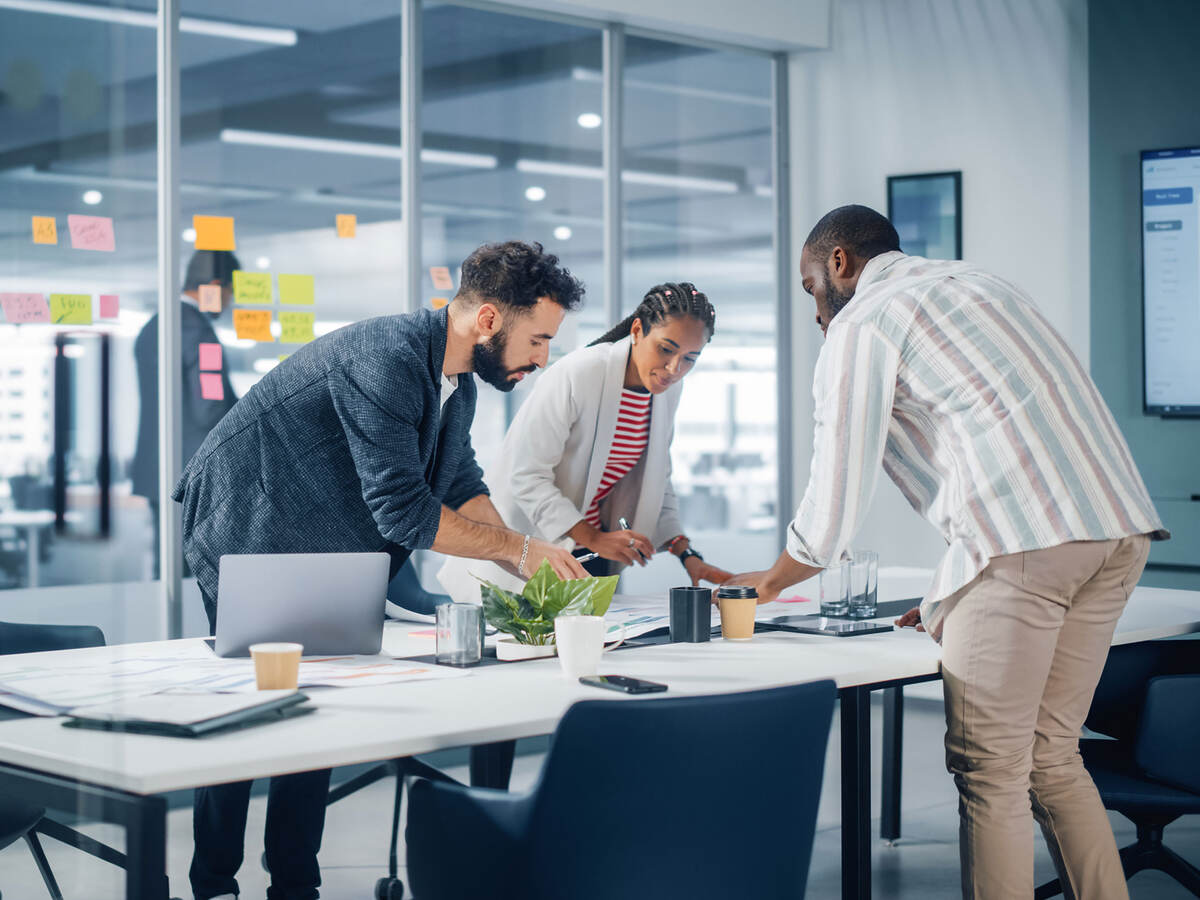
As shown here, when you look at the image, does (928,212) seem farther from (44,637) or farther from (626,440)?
(44,637)

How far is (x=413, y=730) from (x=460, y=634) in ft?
1.70

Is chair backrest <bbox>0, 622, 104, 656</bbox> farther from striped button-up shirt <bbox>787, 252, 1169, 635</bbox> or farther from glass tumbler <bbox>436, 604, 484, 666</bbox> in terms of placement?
striped button-up shirt <bbox>787, 252, 1169, 635</bbox>

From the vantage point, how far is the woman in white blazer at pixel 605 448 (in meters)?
3.15

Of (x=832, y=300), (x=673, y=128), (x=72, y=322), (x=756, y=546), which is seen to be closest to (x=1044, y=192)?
(x=673, y=128)

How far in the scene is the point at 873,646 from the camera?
2391 millimetres

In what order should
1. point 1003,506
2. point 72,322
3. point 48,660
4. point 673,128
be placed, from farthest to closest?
point 673,128 < point 72,322 < point 48,660 < point 1003,506

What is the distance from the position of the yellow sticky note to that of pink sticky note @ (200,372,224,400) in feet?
1.96

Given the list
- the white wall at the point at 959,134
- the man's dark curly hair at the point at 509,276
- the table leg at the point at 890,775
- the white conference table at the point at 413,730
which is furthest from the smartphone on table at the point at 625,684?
the white wall at the point at 959,134

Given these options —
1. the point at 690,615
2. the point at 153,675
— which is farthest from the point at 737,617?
the point at 153,675

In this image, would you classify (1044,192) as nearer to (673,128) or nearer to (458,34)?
(673,128)

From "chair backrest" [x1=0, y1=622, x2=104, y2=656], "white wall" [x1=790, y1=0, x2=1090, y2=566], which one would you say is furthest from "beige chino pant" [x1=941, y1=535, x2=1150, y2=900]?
"white wall" [x1=790, y1=0, x2=1090, y2=566]

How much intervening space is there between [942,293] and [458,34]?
3068 millimetres

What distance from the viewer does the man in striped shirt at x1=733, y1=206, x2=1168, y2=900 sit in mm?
Result: 2086

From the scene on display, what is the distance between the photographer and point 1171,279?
14.0 ft
